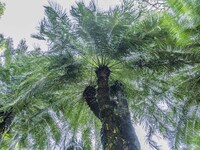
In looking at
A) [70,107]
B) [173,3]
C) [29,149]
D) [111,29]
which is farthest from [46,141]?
[173,3]

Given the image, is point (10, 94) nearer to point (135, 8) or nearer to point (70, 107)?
point (70, 107)

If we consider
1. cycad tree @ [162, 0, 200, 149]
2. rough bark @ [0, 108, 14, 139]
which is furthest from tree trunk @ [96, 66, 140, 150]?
rough bark @ [0, 108, 14, 139]

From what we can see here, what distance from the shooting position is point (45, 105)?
24.3 ft

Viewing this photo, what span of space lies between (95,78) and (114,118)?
162cm

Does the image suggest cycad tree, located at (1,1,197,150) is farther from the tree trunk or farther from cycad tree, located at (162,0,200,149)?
cycad tree, located at (162,0,200,149)

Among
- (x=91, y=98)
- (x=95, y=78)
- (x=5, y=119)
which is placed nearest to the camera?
(x=91, y=98)

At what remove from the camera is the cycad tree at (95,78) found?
5.95m

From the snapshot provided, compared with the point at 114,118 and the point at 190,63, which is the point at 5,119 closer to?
the point at 114,118

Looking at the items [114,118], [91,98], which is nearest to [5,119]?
[91,98]

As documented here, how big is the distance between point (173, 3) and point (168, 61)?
1.48 m

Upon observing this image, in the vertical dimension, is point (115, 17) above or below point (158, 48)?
above

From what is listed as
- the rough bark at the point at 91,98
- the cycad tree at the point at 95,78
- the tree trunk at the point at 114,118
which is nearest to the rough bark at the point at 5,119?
the cycad tree at the point at 95,78

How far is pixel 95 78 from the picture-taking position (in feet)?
23.4

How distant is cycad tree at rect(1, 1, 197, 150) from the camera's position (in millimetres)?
5945
